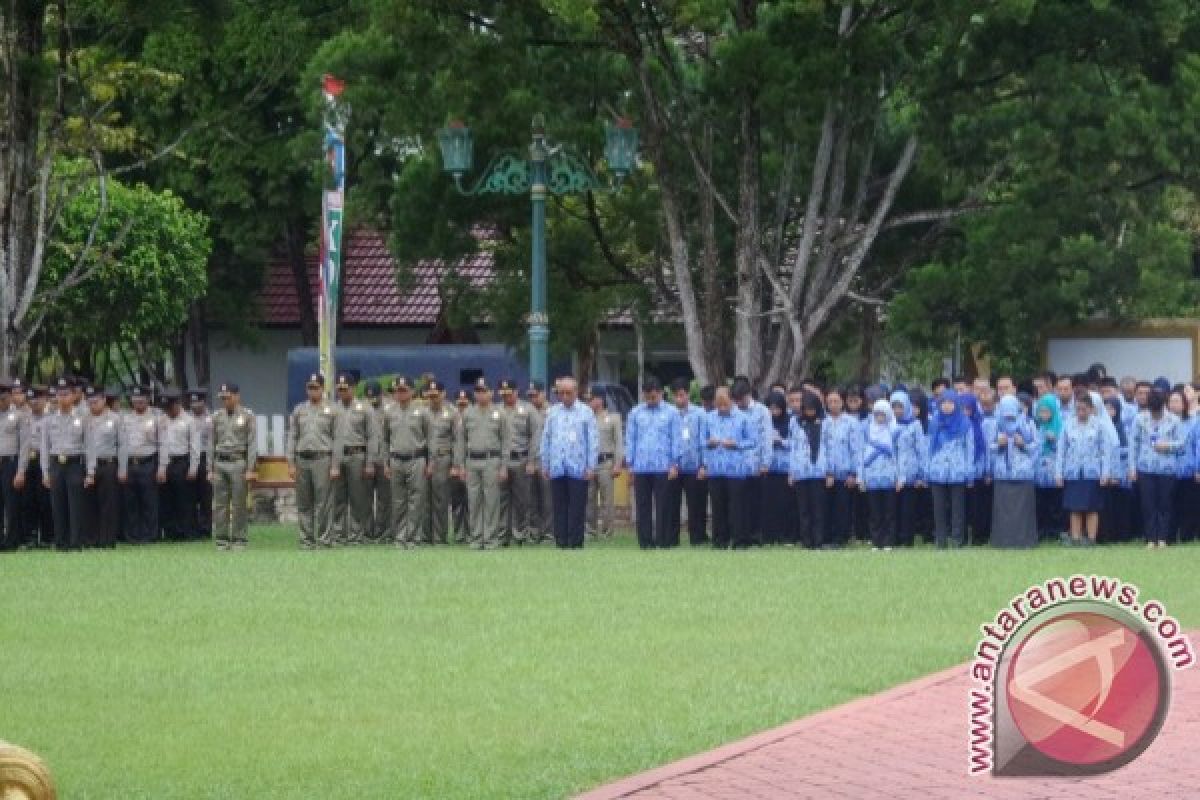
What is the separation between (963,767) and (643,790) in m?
1.48

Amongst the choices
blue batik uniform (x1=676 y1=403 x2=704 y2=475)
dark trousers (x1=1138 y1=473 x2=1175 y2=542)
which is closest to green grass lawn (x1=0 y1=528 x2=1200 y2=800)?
dark trousers (x1=1138 y1=473 x2=1175 y2=542)

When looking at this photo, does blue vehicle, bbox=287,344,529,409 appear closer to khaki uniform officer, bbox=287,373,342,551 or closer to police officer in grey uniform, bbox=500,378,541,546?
khaki uniform officer, bbox=287,373,342,551

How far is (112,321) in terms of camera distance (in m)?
47.4

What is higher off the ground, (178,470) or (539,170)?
(539,170)

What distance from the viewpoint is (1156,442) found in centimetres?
2997

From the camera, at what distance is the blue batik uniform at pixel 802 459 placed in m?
30.8

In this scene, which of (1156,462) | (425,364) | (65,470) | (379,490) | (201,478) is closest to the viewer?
(1156,462)

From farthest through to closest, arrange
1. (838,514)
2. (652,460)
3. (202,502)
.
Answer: (202,502), (652,460), (838,514)

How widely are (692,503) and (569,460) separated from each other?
160 centimetres

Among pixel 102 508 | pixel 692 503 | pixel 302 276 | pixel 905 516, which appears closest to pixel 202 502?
pixel 102 508

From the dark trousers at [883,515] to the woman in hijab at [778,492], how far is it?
1.17 metres

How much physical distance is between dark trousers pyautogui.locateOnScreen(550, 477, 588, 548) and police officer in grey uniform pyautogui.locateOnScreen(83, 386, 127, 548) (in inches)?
205

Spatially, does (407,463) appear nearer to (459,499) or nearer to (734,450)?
(459,499)

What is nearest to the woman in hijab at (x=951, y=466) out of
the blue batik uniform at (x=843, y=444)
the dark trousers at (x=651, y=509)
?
the blue batik uniform at (x=843, y=444)
